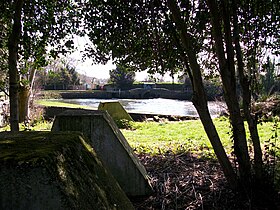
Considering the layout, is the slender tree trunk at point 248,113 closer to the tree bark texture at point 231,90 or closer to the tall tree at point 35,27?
the tree bark texture at point 231,90

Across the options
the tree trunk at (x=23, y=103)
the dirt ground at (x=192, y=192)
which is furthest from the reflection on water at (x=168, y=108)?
the dirt ground at (x=192, y=192)

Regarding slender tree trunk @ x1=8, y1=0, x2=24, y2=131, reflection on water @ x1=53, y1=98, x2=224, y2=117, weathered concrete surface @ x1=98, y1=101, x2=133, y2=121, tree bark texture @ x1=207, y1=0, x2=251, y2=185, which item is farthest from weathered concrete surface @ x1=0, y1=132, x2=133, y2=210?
weathered concrete surface @ x1=98, y1=101, x2=133, y2=121

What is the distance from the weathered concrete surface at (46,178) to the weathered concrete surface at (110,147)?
1.75 m

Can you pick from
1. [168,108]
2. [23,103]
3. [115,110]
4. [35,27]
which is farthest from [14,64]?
[168,108]

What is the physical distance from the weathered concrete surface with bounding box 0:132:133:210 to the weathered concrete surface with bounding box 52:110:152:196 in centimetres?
175

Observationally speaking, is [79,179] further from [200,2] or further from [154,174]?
[200,2]

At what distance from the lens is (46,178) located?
1.26m

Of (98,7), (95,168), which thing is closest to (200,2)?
(98,7)

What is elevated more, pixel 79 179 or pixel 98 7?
pixel 98 7

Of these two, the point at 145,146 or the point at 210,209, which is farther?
the point at 145,146

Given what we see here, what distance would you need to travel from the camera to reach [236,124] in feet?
10.7

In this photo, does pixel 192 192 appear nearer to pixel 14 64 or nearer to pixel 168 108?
pixel 14 64

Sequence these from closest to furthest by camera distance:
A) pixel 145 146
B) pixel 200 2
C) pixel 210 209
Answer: pixel 210 209 → pixel 200 2 → pixel 145 146

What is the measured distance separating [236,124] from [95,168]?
1980 millimetres
